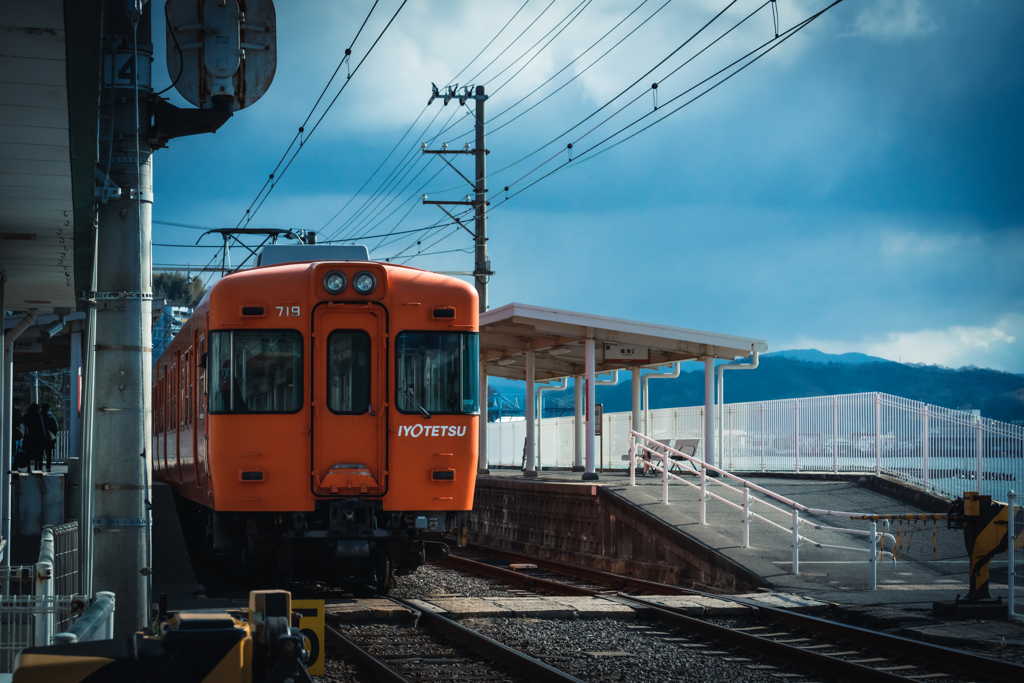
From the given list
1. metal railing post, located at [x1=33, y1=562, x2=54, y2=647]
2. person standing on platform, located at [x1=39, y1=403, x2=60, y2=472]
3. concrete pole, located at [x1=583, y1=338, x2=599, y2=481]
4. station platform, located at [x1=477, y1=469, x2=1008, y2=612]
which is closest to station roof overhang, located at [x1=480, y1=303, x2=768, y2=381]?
concrete pole, located at [x1=583, y1=338, x2=599, y2=481]

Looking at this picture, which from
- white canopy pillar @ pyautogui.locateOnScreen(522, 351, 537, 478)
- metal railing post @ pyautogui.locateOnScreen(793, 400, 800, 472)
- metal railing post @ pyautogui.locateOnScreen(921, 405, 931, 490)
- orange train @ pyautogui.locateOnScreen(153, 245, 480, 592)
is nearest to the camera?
orange train @ pyautogui.locateOnScreen(153, 245, 480, 592)

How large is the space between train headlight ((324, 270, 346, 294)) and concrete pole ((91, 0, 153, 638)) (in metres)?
4.38

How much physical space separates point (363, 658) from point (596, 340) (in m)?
13.9

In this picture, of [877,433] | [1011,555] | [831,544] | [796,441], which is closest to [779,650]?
[1011,555]

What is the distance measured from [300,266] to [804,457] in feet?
50.4

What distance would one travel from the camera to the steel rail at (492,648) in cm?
728

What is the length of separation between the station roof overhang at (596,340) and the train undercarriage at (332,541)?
8.20 metres

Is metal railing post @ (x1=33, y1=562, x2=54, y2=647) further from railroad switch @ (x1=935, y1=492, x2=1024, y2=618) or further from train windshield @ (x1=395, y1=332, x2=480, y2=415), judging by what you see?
railroad switch @ (x1=935, y1=492, x2=1024, y2=618)

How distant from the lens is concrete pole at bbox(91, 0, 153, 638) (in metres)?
6.09

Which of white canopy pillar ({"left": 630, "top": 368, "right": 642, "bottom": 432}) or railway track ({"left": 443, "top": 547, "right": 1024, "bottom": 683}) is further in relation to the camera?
white canopy pillar ({"left": 630, "top": 368, "right": 642, "bottom": 432})

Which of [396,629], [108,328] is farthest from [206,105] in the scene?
[396,629]

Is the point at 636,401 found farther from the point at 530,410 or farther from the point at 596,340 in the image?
the point at 596,340

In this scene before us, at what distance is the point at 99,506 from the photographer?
611 cm

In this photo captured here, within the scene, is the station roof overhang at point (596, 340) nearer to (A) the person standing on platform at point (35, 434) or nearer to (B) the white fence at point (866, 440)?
(B) the white fence at point (866, 440)
